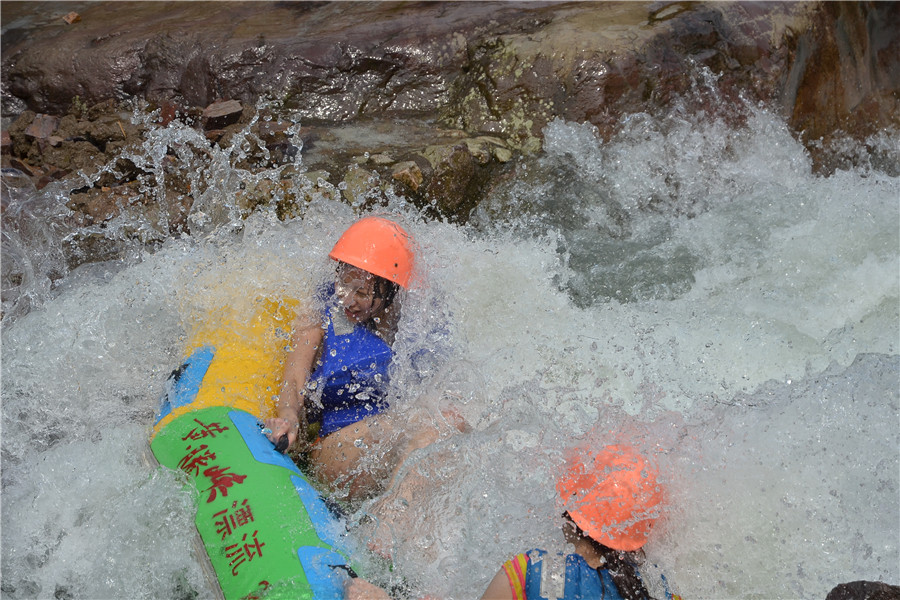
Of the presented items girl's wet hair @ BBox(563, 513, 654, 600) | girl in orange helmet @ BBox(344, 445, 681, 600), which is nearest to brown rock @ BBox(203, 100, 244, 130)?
girl in orange helmet @ BBox(344, 445, 681, 600)

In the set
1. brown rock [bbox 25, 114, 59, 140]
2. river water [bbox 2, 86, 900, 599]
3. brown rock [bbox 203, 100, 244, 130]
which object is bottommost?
river water [bbox 2, 86, 900, 599]

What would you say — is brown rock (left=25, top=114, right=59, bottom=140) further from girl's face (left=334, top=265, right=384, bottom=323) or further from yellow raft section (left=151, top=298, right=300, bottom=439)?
girl's face (left=334, top=265, right=384, bottom=323)

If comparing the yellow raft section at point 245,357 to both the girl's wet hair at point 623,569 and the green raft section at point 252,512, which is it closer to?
the green raft section at point 252,512

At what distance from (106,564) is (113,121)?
3.51 meters

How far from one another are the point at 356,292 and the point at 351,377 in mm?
440

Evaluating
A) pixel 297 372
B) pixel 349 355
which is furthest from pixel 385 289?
pixel 297 372

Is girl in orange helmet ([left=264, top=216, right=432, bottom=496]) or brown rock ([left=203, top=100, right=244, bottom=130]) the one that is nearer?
girl in orange helmet ([left=264, top=216, right=432, bottom=496])

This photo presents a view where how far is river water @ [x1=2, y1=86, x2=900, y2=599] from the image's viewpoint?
3.29 metres

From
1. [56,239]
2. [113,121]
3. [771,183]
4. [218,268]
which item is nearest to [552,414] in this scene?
[218,268]

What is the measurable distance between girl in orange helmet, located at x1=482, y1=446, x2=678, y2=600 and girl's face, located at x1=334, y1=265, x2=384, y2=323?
1.31 m

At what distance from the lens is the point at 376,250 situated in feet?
12.8

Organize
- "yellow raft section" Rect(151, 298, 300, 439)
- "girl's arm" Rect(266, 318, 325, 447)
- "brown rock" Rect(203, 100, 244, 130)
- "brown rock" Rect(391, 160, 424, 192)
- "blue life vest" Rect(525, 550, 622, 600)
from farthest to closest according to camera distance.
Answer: "brown rock" Rect(203, 100, 244, 130) < "brown rock" Rect(391, 160, 424, 192) < "girl's arm" Rect(266, 318, 325, 447) < "yellow raft section" Rect(151, 298, 300, 439) < "blue life vest" Rect(525, 550, 622, 600)

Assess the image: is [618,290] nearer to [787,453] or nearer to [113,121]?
[787,453]

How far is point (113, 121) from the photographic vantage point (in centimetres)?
545
